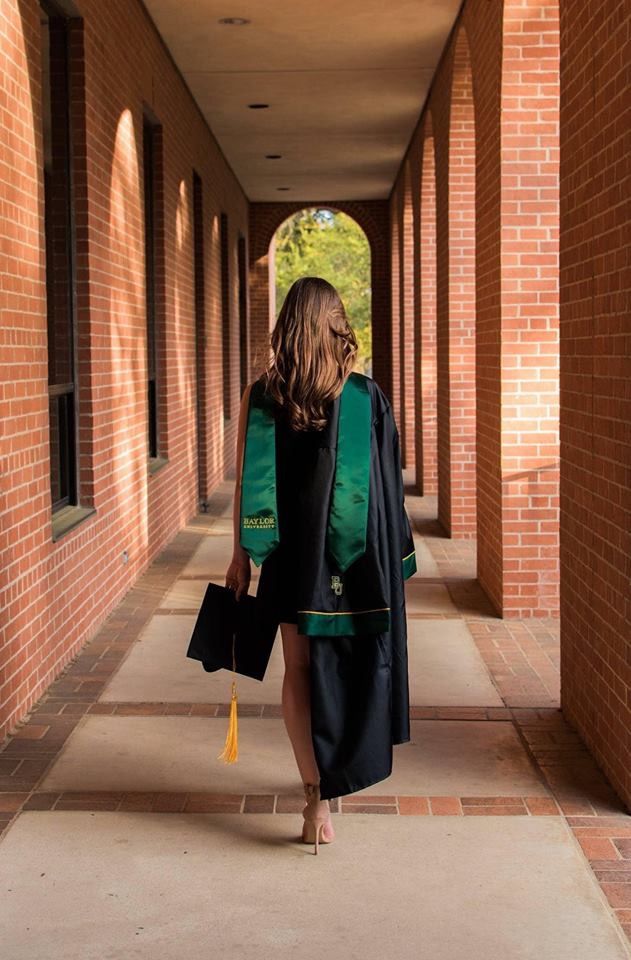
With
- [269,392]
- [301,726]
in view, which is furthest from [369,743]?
[269,392]

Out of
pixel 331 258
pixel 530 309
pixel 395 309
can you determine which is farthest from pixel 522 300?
pixel 331 258

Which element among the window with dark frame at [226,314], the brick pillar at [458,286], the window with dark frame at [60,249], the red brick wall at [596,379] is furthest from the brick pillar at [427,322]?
the red brick wall at [596,379]

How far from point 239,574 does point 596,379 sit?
5.20 ft

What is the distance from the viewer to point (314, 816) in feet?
12.2

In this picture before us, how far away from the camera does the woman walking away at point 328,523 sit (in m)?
3.52

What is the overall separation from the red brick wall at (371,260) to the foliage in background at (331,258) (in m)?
12.9

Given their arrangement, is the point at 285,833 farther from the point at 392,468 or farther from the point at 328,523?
the point at 392,468

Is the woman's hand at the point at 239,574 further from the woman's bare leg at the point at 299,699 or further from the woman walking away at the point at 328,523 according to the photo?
the woman's bare leg at the point at 299,699

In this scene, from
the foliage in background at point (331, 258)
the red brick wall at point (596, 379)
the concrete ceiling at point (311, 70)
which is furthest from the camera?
the foliage in background at point (331, 258)

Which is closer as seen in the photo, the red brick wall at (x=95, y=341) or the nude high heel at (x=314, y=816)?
the nude high heel at (x=314, y=816)

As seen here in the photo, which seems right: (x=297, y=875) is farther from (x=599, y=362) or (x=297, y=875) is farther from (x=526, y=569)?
(x=526, y=569)

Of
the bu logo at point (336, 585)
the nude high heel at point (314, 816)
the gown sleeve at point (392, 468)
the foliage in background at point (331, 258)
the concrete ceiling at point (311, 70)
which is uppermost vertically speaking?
the foliage in background at point (331, 258)

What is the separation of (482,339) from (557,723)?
10.7 ft

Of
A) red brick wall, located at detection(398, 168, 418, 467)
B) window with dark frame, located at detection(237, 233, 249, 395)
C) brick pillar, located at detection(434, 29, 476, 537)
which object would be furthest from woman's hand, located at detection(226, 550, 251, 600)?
window with dark frame, located at detection(237, 233, 249, 395)
